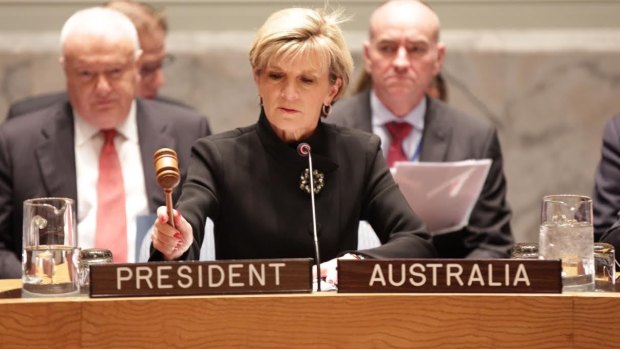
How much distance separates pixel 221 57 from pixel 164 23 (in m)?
0.49

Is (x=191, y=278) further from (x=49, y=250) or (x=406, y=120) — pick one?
(x=406, y=120)

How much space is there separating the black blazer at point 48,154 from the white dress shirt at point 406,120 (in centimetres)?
66

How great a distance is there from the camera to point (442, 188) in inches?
151

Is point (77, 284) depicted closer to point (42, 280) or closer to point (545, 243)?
point (42, 280)

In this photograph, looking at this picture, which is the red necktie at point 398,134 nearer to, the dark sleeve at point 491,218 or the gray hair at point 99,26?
the dark sleeve at point 491,218

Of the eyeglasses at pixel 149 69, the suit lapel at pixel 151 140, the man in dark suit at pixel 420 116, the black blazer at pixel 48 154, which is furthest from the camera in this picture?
the eyeglasses at pixel 149 69

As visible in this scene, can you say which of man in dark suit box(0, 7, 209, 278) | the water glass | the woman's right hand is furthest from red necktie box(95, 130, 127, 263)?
the water glass

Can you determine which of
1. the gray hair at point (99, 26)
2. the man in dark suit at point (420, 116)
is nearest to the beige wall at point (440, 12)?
the man in dark suit at point (420, 116)

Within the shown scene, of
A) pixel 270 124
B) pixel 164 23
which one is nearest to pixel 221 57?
pixel 164 23

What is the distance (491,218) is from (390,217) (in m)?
1.26

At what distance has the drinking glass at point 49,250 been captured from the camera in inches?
94.9

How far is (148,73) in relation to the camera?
5.03 metres

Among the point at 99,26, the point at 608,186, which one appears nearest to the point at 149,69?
the point at 99,26

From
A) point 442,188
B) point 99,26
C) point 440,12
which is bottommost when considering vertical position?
point 442,188
